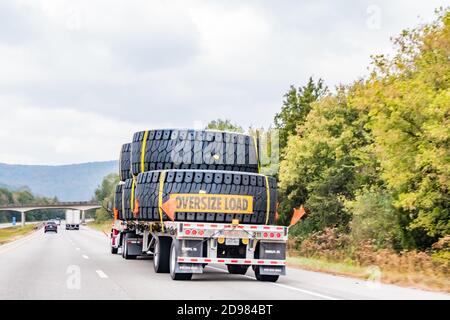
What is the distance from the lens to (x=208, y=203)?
49.6ft

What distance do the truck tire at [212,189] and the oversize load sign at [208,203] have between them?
9cm

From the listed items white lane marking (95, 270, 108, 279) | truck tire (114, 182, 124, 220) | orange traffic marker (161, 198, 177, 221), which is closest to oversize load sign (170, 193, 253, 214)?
orange traffic marker (161, 198, 177, 221)

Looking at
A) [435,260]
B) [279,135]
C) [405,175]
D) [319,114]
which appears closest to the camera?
[435,260]

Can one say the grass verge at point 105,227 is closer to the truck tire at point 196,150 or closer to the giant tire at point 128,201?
the giant tire at point 128,201

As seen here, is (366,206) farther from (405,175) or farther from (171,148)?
(171,148)

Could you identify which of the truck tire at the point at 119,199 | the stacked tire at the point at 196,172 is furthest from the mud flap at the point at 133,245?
the stacked tire at the point at 196,172

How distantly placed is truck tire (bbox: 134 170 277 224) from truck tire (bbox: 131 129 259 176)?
2.20 ft

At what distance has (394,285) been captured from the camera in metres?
14.8

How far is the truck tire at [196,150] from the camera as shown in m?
16.4

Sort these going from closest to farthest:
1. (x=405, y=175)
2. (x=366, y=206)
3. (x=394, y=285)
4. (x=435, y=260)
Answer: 1. (x=394, y=285)
2. (x=435, y=260)
3. (x=405, y=175)
4. (x=366, y=206)

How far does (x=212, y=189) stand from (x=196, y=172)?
1.78ft
